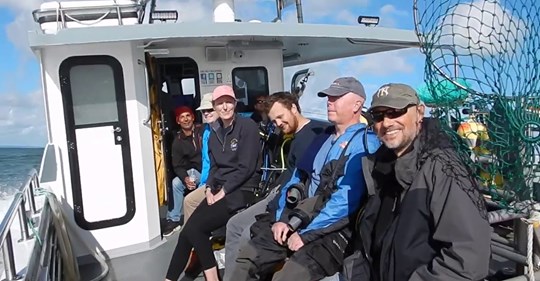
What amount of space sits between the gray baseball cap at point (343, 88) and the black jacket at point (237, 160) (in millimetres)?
1090

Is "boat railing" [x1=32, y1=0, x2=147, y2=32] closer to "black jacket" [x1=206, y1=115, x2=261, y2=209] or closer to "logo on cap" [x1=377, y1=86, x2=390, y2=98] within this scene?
"black jacket" [x1=206, y1=115, x2=261, y2=209]

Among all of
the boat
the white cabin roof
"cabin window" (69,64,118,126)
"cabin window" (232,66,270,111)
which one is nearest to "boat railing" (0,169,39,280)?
the boat

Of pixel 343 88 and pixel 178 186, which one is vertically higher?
pixel 343 88

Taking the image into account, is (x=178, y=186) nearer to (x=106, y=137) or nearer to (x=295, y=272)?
(x=106, y=137)

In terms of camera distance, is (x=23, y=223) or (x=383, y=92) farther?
(x=23, y=223)

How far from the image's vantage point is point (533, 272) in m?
2.09

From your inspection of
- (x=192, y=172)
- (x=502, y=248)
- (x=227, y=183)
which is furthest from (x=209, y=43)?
(x=502, y=248)

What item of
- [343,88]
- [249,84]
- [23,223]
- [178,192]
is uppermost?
[249,84]

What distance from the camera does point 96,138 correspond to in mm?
4020

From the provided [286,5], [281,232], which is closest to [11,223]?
[281,232]

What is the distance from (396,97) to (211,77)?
11.2ft

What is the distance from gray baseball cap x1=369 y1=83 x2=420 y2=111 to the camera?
74.1 inches

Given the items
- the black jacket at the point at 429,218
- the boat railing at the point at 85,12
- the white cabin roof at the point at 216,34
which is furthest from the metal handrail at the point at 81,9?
the black jacket at the point at 429,218

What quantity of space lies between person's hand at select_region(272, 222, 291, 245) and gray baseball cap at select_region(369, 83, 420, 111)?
96cm
